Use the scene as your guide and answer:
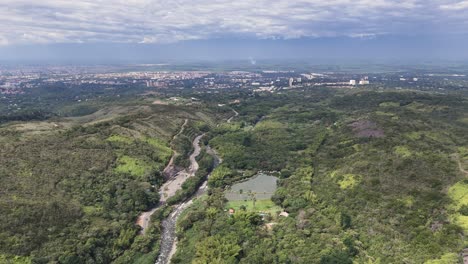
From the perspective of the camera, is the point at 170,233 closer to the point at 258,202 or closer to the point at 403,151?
the point at 258,202

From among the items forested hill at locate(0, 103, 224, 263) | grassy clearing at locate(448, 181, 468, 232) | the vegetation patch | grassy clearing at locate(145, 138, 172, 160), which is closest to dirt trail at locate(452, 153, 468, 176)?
grassy clearing at locate(448, 181, 468, 232)

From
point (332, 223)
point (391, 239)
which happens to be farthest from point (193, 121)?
point (391, 239)

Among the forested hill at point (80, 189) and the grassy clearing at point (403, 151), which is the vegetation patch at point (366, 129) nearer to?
the grassy clearing at point (403, 151)

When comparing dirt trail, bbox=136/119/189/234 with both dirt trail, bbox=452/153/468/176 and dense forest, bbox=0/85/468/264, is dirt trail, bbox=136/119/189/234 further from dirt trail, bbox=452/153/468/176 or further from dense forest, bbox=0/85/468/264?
dirt trail, bbox=452/153/468/176

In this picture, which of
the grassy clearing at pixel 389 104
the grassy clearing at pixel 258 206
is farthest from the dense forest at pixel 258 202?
the grassy clearing at pixel 389 104

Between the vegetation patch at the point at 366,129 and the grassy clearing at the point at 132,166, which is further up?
the vegetation patch at the point at 366,129

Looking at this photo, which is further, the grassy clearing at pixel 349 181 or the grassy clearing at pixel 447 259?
the grassy clearing at pixel 349 181

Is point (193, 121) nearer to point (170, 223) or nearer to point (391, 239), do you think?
point (170, 223)
